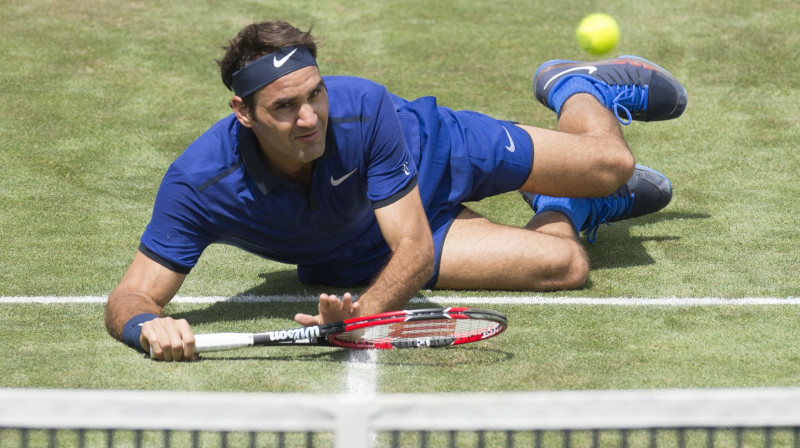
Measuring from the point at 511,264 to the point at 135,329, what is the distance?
1.88m

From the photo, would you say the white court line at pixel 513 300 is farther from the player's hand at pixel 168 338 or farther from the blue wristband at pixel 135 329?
the player's hand at pixel 168 338

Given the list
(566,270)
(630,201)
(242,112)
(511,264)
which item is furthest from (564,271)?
(242,112)

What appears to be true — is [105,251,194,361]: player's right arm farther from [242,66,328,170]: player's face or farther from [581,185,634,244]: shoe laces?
[581,185,634,244]: shoe laces

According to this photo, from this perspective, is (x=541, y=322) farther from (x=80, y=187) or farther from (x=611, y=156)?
(x=80, y=187)

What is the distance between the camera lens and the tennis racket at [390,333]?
405 centimetres

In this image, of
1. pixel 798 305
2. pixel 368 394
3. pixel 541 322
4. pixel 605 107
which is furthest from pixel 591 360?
pixel 605 107

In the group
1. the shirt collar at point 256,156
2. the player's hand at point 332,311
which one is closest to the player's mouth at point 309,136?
the shirt collar at point 256,156

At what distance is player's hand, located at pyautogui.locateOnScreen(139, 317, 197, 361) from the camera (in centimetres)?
416

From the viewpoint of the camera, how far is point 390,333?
14.2ft

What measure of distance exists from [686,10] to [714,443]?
6.97 m

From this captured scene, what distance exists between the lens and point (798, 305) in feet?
15.9

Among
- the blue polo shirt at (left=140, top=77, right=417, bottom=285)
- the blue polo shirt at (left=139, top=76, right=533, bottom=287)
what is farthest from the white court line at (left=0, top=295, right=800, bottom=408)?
the blue polo shirt at (left=140, top=77, right=417, bottom=285)

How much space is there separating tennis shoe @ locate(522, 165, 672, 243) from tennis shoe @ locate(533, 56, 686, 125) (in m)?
0.36

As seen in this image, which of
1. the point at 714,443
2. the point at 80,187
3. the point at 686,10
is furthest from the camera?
the point at 686,10
